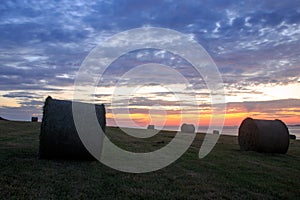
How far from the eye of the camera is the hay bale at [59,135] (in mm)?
10547

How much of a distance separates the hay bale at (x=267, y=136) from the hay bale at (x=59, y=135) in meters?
10.8

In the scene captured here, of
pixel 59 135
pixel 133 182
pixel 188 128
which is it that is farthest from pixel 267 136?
pixel 188 128

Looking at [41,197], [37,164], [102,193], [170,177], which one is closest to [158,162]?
[170,177]

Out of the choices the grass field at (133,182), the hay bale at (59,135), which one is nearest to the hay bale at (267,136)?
the grass field at (133,182)

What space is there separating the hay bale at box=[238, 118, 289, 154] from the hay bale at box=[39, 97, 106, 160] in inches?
427

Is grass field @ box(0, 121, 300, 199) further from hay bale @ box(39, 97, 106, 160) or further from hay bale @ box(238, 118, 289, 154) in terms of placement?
hay bale @ box(238, 118, 289, 154)

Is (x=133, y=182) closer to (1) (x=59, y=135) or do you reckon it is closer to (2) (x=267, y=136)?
(1) (x=59, y=135)


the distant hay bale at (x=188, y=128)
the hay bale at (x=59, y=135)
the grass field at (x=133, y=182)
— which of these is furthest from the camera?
the distant hay bale at (x=188, y=128)

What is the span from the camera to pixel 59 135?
10.6 m

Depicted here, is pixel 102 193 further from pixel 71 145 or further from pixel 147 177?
pixel 71 145

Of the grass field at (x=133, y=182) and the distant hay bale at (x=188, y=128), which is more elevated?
the distant hay bale at (x=188, y=128)

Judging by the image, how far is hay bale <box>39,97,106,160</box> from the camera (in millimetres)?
10547

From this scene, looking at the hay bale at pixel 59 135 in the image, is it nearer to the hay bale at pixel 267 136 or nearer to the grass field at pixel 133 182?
the grass field at pixel 133 182

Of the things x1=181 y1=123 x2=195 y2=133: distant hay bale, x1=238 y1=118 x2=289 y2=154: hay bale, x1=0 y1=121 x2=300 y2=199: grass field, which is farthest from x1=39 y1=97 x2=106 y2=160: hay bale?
x1=181 y1=123 x2=195 y2=133: distant hay bale
